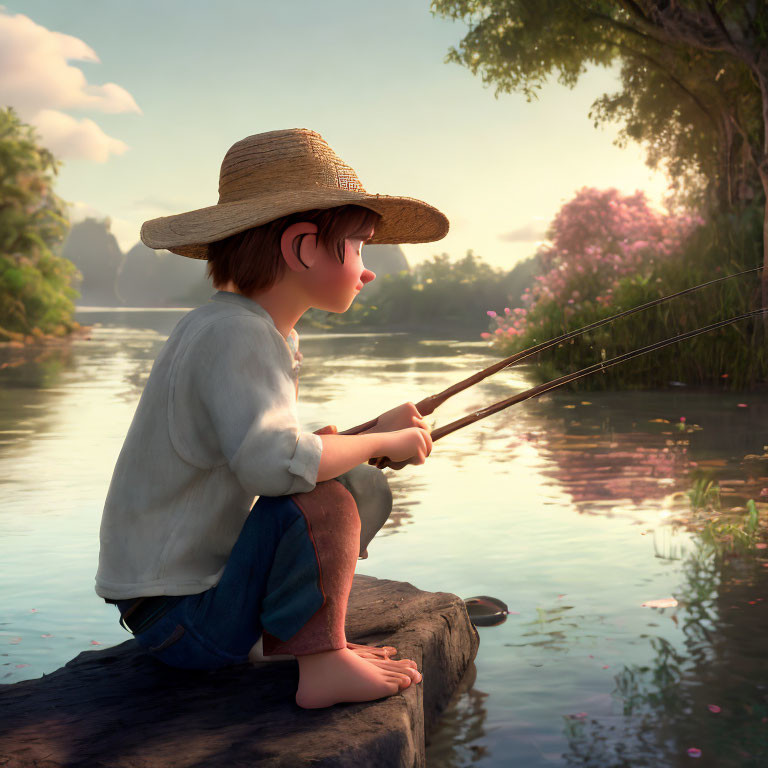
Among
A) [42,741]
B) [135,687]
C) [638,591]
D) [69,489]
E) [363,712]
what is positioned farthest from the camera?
[69,489]

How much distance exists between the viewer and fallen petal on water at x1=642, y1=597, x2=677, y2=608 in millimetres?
3133

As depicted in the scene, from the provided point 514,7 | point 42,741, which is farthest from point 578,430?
point 514,7

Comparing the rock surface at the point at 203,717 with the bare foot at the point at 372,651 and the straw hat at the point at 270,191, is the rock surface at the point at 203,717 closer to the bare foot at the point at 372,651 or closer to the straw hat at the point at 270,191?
the bare foot at the point at 372,651

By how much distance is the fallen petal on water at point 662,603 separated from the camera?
10.3 ft

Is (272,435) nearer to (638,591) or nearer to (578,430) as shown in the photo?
(638,591)

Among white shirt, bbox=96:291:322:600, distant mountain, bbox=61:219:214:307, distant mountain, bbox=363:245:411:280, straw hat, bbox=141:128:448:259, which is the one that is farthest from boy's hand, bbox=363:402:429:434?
distant mountain, bbox=61:219:214:307

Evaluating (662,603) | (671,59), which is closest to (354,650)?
(662,603)

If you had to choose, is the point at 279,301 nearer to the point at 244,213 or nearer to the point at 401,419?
the point at 244,213

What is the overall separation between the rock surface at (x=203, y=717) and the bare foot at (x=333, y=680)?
0.02 metres

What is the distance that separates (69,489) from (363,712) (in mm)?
3722

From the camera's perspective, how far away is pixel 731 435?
6.80m

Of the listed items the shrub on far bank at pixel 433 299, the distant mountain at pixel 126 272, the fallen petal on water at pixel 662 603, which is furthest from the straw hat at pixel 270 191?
the distant mountain at pixel 126 272

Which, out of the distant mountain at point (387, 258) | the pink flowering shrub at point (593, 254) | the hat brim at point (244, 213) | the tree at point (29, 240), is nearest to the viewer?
the hat brim at point (244, 213)

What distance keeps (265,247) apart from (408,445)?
1.76 feet
